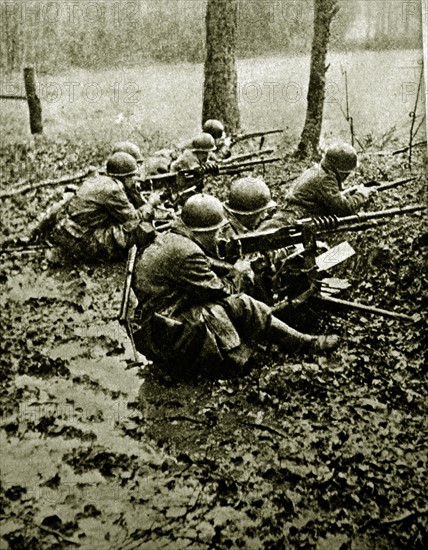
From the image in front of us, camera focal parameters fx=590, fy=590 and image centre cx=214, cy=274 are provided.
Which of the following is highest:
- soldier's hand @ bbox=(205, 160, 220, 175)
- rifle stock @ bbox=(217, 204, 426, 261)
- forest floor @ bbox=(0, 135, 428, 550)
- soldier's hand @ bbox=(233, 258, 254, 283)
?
soldier's hand @ bbox=(205, 160, 220, 175)

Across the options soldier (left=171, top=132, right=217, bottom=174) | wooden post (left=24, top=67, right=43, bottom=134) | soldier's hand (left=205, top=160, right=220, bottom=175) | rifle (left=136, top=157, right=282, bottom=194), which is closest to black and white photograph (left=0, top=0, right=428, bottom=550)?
wooden post (left=24, top=67, right=43, bottom=134)

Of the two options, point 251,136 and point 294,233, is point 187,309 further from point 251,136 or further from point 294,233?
point 251,136

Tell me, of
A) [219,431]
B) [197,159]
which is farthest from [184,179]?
[219,431]

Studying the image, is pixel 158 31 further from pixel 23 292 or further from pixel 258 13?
pixel 23 292

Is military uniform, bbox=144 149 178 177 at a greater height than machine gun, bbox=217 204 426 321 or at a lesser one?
greater

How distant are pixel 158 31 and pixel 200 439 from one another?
11.4ft

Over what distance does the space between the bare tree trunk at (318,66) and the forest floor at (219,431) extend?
120cm

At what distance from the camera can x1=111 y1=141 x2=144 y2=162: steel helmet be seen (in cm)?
642

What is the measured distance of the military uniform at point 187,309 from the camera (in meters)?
4.53

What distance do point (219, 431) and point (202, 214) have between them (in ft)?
5.38

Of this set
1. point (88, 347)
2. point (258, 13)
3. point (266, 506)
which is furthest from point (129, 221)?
point (266, 506)

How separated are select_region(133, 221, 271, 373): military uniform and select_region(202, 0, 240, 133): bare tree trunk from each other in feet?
5.87

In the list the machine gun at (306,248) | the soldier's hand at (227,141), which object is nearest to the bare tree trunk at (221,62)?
the soldier's hand at (227,141)

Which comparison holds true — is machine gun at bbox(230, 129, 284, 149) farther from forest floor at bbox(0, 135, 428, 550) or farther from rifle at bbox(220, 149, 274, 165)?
forest floor at bbox(0, 135, 428, 550)
